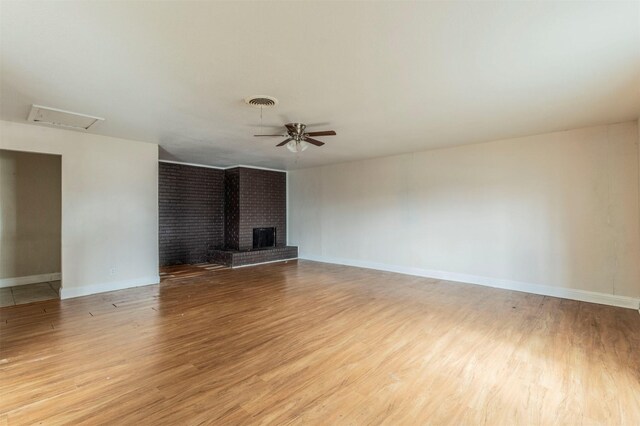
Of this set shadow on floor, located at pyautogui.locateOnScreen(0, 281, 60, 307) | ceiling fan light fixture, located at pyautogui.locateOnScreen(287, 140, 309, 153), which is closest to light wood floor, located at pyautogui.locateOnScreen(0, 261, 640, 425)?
shadow on floor, located at pyautogui.locateOnScreen(0, 281, 60, 307)

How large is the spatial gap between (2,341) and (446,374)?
424cm

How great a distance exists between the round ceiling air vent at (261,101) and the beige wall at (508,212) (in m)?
3.84

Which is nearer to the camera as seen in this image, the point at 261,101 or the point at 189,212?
the point at 261,101

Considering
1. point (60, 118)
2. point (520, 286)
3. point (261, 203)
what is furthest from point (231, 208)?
point (520, 286)

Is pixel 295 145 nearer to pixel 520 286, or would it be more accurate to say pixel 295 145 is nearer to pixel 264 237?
pixel 520 286

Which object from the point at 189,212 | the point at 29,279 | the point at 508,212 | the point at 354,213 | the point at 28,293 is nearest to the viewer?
the point at 28,293

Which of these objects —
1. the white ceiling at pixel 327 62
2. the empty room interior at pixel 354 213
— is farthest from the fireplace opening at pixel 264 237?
the white ceiling at pixel 327 62

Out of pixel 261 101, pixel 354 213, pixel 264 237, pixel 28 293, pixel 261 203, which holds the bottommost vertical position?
pixel 28 293

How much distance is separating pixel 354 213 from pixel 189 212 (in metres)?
4.16

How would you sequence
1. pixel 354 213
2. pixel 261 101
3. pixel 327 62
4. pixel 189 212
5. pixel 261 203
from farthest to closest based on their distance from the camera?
pixel 261 203 → pixel 189 212 → pixel 354 213 → pixel 261 101 → pixel 327 62

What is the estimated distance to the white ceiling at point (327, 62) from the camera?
1.80 metres

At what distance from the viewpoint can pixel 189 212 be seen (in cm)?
746

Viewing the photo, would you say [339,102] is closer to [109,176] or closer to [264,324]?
[264,324]

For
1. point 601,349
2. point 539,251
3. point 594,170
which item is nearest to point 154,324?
point 601,349
